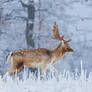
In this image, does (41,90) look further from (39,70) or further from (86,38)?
(86,38)

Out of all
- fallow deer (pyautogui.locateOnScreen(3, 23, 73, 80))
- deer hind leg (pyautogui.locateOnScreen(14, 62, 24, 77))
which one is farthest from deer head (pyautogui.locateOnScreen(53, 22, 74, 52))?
deer hind leg (pyautogui.locateOnScreen(14, 62, 24, 77))

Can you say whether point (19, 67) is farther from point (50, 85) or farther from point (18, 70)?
point (50, 85)

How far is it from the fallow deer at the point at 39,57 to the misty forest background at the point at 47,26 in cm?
10

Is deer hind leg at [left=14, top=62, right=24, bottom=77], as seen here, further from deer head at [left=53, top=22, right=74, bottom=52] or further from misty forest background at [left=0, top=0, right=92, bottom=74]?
deer head at [left=53, top=22, right=74, bottom=52]

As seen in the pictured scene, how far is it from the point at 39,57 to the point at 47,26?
33 cm

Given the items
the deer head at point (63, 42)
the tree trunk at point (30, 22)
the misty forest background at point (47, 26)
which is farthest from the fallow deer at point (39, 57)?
the tree trunk at point (30, 22)

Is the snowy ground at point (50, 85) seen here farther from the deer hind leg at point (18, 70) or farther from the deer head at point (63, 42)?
the deer head at point (63, 42)

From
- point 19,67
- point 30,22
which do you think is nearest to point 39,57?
point 19,67

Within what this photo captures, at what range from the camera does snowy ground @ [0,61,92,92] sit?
216 centimetres

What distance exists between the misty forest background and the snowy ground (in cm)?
26

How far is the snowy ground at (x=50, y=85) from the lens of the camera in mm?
2162

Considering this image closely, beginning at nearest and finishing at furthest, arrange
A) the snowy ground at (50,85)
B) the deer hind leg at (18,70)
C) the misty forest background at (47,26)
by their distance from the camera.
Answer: the snowy ground at (50,85)
the deer hind leg at (18,70)
the misty forest background at (47,26)

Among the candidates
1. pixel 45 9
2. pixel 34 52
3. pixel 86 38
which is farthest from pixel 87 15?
pixel 34 52

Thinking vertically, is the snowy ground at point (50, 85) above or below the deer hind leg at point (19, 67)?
below
